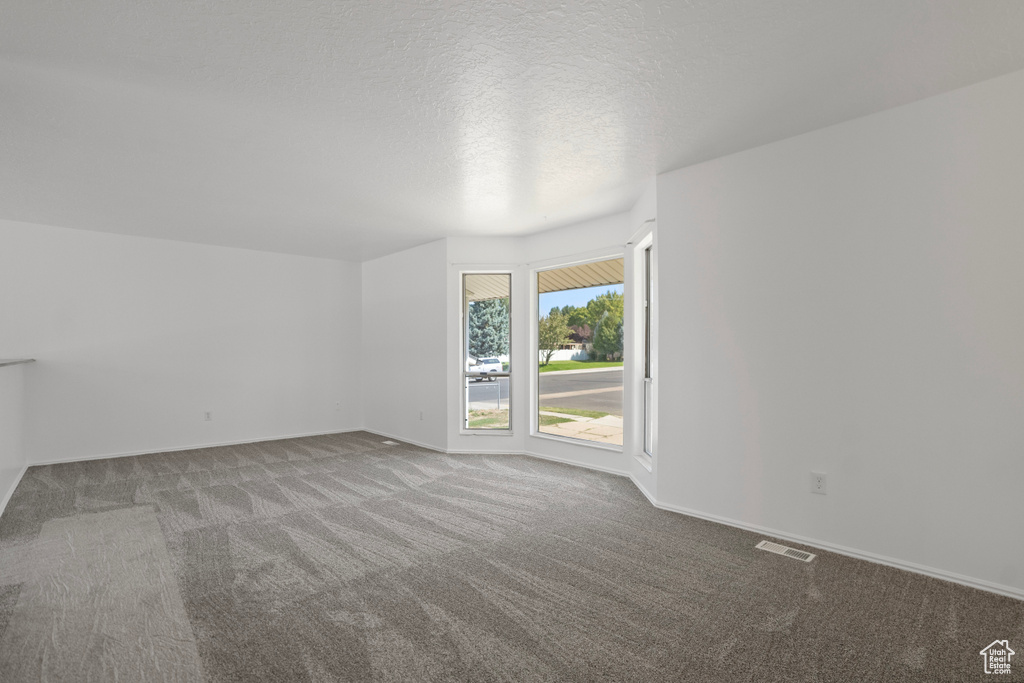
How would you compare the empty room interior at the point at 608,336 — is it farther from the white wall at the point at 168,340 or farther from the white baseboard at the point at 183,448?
the white baseboard at the point at 183,448

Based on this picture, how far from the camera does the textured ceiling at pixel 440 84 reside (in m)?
2.06

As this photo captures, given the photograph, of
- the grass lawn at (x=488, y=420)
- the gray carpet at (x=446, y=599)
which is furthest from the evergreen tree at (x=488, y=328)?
the gray carpet at (x=446, y=599)

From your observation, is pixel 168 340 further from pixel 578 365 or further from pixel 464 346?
pixel 578 365

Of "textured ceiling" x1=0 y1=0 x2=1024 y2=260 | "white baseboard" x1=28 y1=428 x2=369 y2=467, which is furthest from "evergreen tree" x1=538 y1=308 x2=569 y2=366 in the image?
"white baseboard" x1=28 y1=428 x2=369 y2=467

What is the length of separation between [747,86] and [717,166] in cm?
104

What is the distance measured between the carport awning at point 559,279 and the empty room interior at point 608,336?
72 mm

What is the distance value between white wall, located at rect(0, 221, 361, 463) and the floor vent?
6123 millimetres

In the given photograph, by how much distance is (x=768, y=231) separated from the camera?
339cm

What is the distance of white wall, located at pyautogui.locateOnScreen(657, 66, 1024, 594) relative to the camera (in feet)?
8.48

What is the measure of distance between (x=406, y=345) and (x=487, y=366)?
1.39 meters

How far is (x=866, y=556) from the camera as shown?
9.70 ft

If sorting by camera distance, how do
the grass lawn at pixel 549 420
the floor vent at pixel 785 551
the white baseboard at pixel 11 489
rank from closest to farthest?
the floor vent at pixel 785 551 < the white baseboard at pixel 11 489 < the grass lawn at pixel 549 420

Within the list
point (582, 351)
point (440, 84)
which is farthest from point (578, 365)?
point (440, 84)
